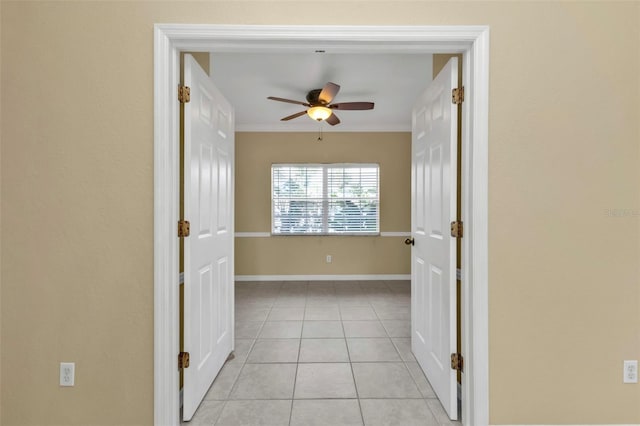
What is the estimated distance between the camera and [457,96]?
68.5 inches

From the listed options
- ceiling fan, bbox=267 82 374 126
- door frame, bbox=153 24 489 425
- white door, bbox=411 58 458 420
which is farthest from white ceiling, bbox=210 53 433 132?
door frame, bbox=153 24 489 425

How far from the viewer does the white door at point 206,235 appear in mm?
1761

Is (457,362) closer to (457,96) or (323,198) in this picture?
(457,96)

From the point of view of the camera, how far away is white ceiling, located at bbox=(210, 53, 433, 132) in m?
3.16

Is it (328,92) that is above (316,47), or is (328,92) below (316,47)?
above

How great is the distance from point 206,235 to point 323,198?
3.64 metres

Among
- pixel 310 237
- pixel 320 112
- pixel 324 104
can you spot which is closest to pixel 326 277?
pixel 310 237

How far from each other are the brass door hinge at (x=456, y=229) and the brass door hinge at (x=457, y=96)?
0.66 meters
